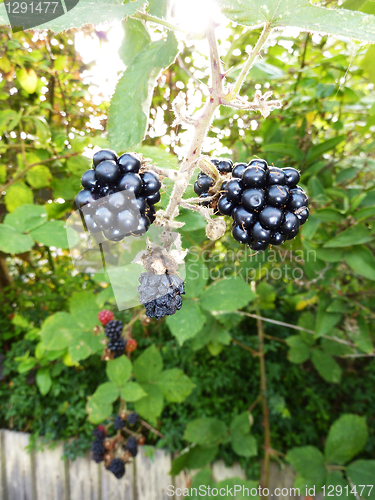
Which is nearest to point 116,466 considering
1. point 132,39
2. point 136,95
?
point 136,95

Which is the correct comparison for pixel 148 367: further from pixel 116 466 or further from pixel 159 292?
pixel 159 292

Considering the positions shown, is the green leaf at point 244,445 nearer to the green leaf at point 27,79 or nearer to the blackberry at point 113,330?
the blackberry at point 113,330

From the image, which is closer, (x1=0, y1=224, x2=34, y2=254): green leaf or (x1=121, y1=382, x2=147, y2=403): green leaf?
(x1=0, y1=224, x2=34, y2=254): green leaf

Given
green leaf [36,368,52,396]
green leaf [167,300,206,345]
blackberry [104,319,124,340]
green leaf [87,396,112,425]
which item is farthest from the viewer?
green leaf [36,368,52,396]

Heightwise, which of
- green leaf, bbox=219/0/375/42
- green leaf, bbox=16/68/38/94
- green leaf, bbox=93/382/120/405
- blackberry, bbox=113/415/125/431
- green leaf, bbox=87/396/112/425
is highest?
green leaf, bbox=16/68/38/94

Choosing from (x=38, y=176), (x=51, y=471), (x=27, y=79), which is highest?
(x=27, y=79)

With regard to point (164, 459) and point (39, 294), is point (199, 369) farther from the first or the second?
point (39, 294)

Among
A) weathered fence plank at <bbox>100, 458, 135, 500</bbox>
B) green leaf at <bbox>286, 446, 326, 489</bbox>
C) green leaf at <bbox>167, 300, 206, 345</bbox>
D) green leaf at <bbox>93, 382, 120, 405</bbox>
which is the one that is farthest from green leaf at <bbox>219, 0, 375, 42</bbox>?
weathered fence plank at <bbox>100, 458, 135, 500</bbox>

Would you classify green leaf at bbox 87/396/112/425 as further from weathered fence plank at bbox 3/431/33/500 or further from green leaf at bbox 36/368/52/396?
weathered fence plank at bbox 3/431/33/500
